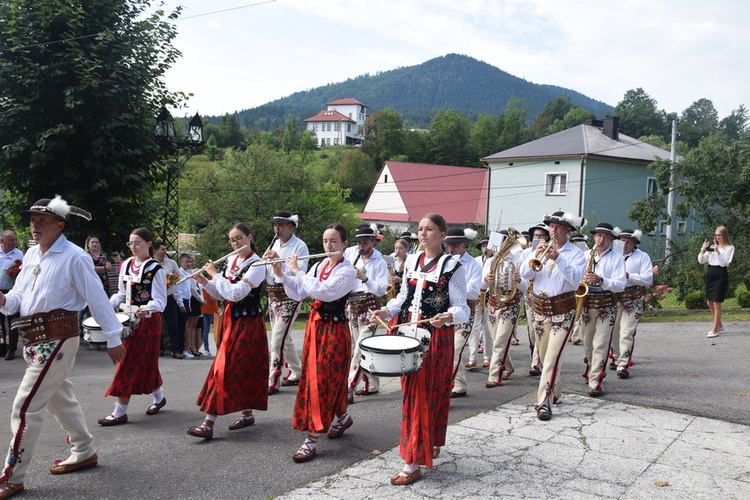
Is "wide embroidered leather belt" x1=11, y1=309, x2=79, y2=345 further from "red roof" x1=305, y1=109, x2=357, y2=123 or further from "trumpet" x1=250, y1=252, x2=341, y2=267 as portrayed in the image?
"red roof" x1=305, y1=109, x2=357, y2=123

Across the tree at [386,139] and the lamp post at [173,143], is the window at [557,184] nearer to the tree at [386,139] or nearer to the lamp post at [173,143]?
the lamp post at [173,143]

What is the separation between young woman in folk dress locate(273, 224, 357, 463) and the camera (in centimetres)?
554

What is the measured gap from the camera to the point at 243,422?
20.8 feet

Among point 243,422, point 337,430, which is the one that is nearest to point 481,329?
point 337,430

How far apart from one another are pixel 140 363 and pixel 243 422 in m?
1.33

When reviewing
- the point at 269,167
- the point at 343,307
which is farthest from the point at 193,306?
the point at 269,167

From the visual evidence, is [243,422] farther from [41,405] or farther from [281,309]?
[281,309]

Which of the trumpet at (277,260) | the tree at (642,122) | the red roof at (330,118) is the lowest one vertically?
the trumpet at (277,260)

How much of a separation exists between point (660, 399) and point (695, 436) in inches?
61.0

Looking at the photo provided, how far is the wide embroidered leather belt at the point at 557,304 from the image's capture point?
6.96m

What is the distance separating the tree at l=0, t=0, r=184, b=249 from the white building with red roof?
145 ft

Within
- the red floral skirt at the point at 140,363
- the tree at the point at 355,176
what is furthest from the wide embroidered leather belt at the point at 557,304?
the tree at the point at 355,176

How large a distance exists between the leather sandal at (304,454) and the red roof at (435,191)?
5085cm

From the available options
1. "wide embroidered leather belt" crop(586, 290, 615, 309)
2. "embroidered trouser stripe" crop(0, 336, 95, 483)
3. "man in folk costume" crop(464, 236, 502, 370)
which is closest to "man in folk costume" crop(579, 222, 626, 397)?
"wide embroidered leather belt" crop(586, 290, 615, 309)
